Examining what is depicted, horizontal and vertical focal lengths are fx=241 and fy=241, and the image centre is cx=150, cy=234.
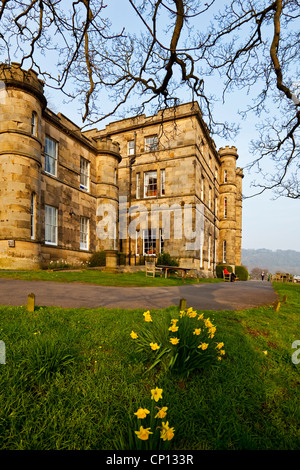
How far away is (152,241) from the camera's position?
21953 millimetres

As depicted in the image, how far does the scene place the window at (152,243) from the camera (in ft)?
70.7

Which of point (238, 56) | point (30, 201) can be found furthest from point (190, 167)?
point (238, 56)

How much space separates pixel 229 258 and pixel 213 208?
7479 millimetres

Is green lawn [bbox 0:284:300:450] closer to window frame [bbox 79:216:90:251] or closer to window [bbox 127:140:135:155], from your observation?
window frame [bbox 79:216:90:251]

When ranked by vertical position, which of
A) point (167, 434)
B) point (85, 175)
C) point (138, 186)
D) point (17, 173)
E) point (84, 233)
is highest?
point (138, 186)

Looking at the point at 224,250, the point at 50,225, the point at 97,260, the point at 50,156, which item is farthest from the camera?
the point at 224,250

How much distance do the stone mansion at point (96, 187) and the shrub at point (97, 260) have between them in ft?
2.38

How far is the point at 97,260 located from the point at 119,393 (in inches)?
611

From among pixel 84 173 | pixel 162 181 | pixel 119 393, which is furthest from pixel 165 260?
pixel 119 393

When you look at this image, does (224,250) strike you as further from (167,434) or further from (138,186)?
(167,434)

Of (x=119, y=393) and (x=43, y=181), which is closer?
(x=119, y=393)

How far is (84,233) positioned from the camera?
18688 millimetres

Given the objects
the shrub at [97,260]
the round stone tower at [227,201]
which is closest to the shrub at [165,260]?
the shrub at [97,260]

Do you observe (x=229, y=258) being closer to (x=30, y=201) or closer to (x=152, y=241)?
(x=152, y=241)
